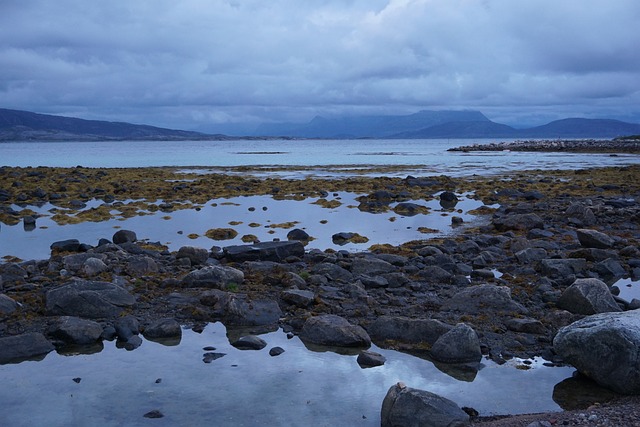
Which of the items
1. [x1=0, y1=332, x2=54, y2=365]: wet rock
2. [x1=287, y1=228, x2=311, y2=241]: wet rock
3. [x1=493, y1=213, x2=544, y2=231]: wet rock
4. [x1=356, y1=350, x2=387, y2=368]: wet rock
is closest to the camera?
[x1=356, y1=350, x2=387, y2=368]: wet rock

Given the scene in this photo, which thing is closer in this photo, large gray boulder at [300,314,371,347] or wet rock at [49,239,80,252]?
large gray boulder at [300,314,371,347]

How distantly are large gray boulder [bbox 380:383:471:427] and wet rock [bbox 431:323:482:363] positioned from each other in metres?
2.07

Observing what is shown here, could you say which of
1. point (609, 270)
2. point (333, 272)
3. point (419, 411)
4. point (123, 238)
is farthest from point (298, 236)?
point (419, 411)

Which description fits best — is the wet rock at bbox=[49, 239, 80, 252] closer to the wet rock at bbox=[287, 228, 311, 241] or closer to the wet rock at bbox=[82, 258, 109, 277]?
the wet rock at bbox=[82, 258, 109, 277]

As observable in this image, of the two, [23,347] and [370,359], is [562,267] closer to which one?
[370,359]

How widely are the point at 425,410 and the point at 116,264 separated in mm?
9969

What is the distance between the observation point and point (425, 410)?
7117mm

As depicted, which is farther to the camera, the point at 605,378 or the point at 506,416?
the point at 605,378

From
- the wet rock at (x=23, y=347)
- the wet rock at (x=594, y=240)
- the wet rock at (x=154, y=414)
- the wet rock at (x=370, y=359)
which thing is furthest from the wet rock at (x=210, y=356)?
the wet rock at (x=594, y=240)

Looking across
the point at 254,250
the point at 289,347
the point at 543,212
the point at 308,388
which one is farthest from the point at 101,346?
the point at 543,212

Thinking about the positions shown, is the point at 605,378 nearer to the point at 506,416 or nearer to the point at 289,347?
the point at 506,416

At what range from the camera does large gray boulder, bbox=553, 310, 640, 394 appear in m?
8.02

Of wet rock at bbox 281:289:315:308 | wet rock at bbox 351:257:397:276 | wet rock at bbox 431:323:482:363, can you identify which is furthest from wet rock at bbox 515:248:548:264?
wet rock at bbox 431:323:482:363

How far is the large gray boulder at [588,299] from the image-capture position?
1114 cm
